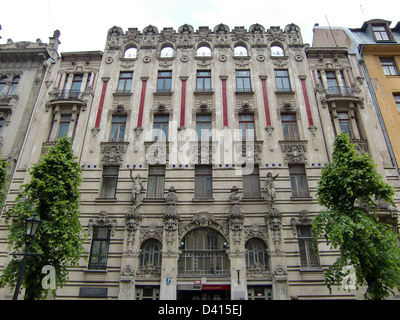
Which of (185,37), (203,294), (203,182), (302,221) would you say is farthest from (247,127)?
(203,294)

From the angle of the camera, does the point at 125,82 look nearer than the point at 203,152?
No

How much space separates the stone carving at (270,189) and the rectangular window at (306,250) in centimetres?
246

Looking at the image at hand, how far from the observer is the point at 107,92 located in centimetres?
2348

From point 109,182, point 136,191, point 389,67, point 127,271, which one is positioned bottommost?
point 127,271

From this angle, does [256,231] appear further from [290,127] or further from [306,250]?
[290,127]

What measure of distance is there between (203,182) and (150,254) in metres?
5.91

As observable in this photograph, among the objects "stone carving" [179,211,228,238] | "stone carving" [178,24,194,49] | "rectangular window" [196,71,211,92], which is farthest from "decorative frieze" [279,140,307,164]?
"stone carving" [178,24,194,49]

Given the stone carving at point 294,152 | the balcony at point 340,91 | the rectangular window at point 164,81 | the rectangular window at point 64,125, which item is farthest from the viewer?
the rectangular window at point 164,81

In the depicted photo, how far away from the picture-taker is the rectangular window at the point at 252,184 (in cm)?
1947

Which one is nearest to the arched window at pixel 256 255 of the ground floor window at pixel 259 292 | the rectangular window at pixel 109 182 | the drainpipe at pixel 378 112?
the ground floor window at pixel 259 292

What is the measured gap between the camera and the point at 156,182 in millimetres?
20078

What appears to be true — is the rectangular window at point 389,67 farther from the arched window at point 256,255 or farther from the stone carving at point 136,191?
the stone carving at point 136,191

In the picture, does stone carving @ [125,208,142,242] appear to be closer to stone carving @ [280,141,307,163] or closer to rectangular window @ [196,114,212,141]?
rectangular window @ [196,114,212,141]
